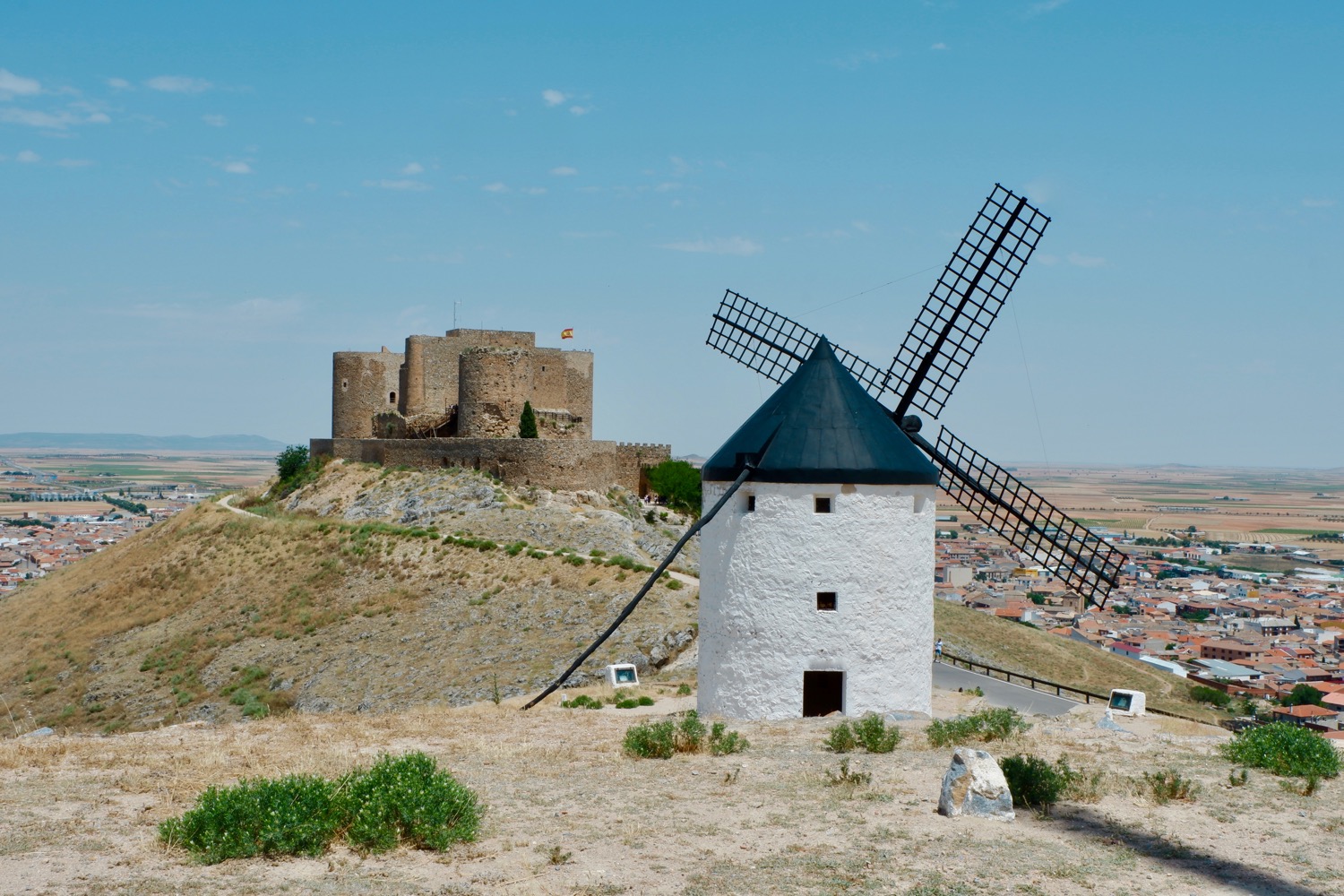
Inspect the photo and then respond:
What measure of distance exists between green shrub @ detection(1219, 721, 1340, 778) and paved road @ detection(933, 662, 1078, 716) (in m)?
6.54

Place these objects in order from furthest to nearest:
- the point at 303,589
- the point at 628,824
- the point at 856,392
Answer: the point at 303,589 < the point at 856,392 < the point at 628,824

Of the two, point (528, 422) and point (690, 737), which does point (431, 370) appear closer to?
point (528, 422)

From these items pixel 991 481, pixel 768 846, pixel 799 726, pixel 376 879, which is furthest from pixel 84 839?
pixel 991 481

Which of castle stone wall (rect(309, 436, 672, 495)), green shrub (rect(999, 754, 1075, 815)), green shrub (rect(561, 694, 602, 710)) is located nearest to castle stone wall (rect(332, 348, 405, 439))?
castle stone wall (rect(309, 436, 672, 495))

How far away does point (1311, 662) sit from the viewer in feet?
209

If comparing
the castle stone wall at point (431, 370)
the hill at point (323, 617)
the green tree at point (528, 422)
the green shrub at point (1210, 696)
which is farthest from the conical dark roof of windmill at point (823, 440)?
the castle stone wall at point (431, 370)

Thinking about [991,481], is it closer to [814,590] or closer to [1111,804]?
[814,590]

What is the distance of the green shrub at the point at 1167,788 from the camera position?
10914 mm

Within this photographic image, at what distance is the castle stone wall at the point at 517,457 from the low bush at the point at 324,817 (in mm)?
28393

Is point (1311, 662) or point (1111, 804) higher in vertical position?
point (1111, 804)

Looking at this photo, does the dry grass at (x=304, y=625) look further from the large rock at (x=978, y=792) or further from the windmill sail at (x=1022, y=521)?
the large rock at (x=978, y=792)

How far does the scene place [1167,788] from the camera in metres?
11.0

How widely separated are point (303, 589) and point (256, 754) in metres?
19.5

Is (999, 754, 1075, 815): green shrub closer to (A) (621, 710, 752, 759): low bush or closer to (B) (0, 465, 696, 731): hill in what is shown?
(A) (621, 710, 752, 759): low bush
